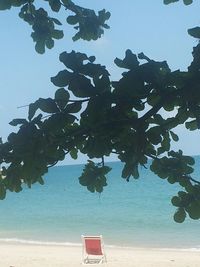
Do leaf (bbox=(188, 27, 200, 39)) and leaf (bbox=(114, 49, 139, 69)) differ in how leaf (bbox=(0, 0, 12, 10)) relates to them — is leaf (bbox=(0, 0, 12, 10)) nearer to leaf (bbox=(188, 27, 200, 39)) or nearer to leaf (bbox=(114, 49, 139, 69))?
leaf (bbox=(114, 49, 139, 69))

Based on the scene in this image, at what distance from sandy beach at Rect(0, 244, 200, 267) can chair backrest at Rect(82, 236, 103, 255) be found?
103cm

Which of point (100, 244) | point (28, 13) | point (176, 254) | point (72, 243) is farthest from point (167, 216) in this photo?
point (28, 13)

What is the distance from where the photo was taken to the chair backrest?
504 inches

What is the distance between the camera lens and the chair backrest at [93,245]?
504 inches

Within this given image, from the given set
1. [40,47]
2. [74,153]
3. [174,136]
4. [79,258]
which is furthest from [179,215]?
[79,258]

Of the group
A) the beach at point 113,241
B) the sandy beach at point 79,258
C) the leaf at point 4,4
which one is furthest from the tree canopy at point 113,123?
the sandy beach at point 79,258

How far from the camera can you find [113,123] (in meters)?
1.75

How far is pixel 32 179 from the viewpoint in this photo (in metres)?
1.80

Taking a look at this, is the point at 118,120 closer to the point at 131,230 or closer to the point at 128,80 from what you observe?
the point at 128,80

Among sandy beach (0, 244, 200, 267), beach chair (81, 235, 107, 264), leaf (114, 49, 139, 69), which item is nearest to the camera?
leaf (114, 49, 139, 69)

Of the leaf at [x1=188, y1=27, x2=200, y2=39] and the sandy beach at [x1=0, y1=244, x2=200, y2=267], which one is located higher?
the sandy beach at [x1=0, y1=244, x2=200, y2=267]

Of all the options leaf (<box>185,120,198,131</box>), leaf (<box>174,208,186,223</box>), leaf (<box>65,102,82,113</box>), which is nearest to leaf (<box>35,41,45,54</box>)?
leaf (<box>65,102,82,113</box>)

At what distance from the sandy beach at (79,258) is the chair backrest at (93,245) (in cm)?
103

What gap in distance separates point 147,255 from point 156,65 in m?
14.9
